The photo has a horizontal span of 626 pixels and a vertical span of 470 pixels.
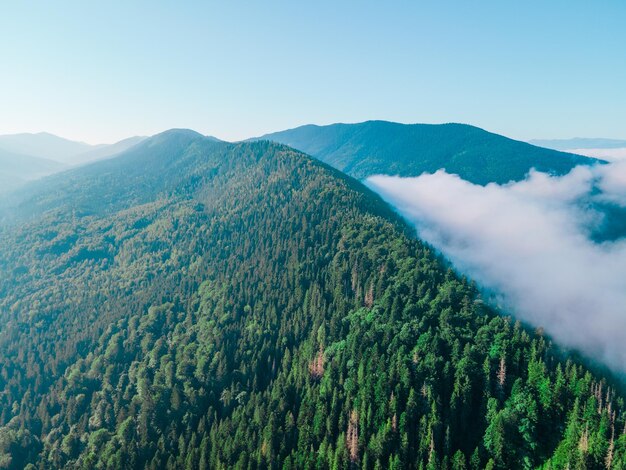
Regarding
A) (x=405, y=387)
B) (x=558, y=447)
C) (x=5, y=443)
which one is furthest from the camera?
(x=5, y=443)

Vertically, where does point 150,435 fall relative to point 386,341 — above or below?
below

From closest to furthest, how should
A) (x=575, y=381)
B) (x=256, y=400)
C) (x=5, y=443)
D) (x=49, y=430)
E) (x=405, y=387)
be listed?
(x=575, y=381), (x=405, y=387), (x=256, y=400), (x=5, y=443), (x=49, y=430)

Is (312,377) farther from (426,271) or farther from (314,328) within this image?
(426,271)

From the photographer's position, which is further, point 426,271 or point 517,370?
point 426,271

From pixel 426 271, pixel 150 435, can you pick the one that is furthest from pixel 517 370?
pixel 150 435

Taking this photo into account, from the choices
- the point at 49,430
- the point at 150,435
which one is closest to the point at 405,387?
the point at 150,435

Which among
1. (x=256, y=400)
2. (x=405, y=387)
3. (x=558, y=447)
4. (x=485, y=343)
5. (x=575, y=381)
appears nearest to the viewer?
(x=558, y=447)

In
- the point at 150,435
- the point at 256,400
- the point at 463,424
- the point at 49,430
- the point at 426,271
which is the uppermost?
the point at 426,271

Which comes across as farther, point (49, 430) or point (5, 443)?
point (49, 430)

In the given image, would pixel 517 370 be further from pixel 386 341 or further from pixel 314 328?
pixel 314 328
